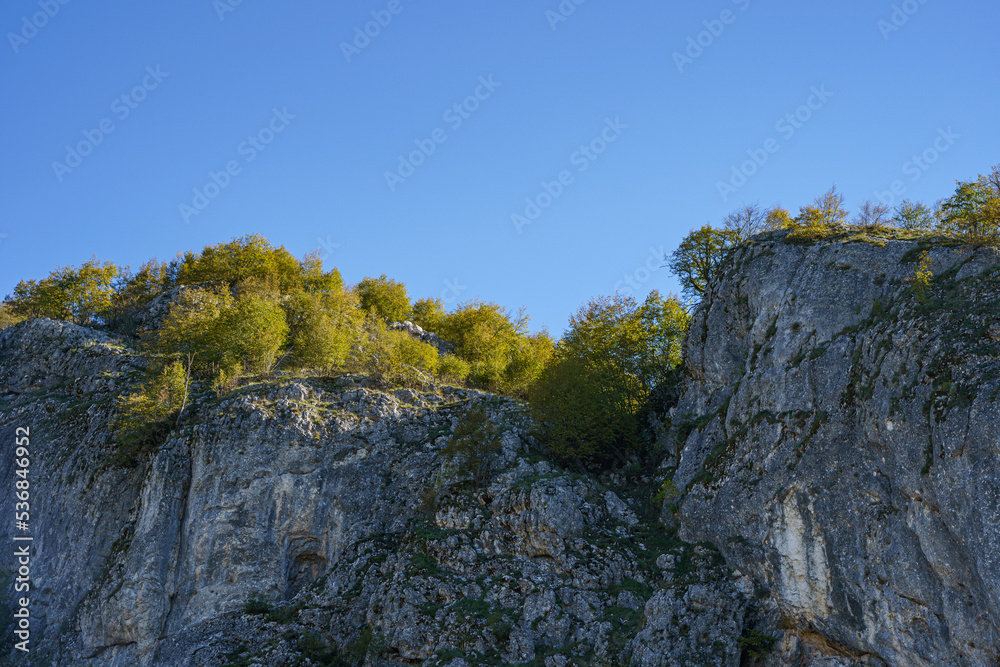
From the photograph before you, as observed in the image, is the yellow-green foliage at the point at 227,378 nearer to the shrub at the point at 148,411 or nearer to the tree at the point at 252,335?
the tree at the point at 252,335

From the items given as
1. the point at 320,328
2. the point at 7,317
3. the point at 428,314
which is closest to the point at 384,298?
the point at 428,314

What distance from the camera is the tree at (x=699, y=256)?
3709cm

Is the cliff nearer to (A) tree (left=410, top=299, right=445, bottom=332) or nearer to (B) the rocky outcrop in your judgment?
(B) the rocky outcrop

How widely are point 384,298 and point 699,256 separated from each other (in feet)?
89.1

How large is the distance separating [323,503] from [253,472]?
3.35 m

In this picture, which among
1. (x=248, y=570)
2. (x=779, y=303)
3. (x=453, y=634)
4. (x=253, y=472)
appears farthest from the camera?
(x=253, y=472)

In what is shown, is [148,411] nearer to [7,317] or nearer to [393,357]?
[393,357]

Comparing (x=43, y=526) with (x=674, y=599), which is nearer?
(x=674, y=599)

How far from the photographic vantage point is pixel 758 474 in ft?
80.4

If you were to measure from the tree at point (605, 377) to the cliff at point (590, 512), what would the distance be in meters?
1.52

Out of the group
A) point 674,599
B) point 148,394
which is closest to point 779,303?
point 674,599

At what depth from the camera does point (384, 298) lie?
5762 cm

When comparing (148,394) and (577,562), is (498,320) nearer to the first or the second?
(148,394)

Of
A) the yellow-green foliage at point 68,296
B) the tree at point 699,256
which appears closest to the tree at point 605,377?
the tree at point 699,256
